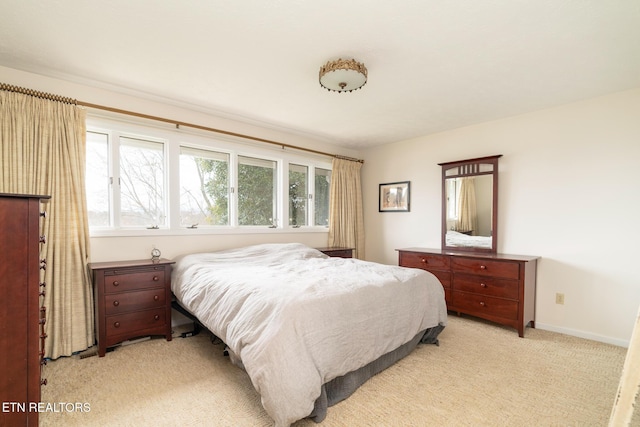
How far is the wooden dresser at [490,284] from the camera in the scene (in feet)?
9.88

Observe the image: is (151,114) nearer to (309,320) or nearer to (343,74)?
(343,74)

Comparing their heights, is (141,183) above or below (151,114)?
below

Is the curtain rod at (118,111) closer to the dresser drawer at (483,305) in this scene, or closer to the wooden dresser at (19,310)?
the wooden dresser at (19,310)

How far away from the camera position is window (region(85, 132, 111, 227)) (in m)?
2.79

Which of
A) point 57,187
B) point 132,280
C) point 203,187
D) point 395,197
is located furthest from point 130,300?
point 395,197

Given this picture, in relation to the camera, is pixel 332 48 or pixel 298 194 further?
pixel 298 194

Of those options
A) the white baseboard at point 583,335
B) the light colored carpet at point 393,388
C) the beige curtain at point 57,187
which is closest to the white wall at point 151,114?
the beige curtain at point 57,187

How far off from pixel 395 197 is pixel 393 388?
3.12 metres

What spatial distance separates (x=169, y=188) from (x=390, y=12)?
107 inches

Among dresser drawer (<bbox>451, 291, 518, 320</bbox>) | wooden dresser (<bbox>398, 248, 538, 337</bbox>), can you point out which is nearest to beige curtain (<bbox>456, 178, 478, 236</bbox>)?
wooden dresser (<bbox>398, 248, 538, 337</bbox>)

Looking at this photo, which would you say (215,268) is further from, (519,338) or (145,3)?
(519,338)

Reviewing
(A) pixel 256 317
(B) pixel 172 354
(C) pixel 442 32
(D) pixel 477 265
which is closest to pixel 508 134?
(D) pixel 477 265

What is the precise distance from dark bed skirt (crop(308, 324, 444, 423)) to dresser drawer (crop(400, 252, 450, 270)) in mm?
1283

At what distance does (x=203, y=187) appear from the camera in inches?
138
